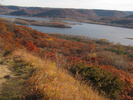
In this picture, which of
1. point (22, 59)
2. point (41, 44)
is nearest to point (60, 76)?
point (22, 59)

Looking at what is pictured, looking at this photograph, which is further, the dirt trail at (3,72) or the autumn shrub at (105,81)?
the autumn shrub at (105,81)

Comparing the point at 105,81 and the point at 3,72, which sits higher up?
the point at 3,72

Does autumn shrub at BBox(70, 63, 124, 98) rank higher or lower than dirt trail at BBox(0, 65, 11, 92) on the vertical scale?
lower

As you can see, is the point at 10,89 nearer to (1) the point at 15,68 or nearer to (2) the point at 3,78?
(2) the point at 3,78

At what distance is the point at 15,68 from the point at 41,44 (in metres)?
16.5

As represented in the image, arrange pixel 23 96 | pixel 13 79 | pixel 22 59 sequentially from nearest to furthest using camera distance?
pixel 23 96
pixel 13 79
pixel 22 59

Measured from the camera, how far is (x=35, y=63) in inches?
171

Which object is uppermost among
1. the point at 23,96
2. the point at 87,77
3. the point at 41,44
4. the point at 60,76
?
the point at 23,96

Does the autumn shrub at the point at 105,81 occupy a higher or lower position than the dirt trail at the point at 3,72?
lower

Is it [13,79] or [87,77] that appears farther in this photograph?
[87,77]

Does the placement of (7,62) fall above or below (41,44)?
above

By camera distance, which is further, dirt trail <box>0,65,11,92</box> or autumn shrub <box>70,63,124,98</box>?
autumn shrub <box>70,63,124,98</box>

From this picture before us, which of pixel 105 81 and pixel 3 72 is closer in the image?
pixel 3 72

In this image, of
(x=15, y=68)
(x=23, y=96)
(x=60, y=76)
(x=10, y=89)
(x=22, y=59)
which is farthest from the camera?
(x=22, y=59)
